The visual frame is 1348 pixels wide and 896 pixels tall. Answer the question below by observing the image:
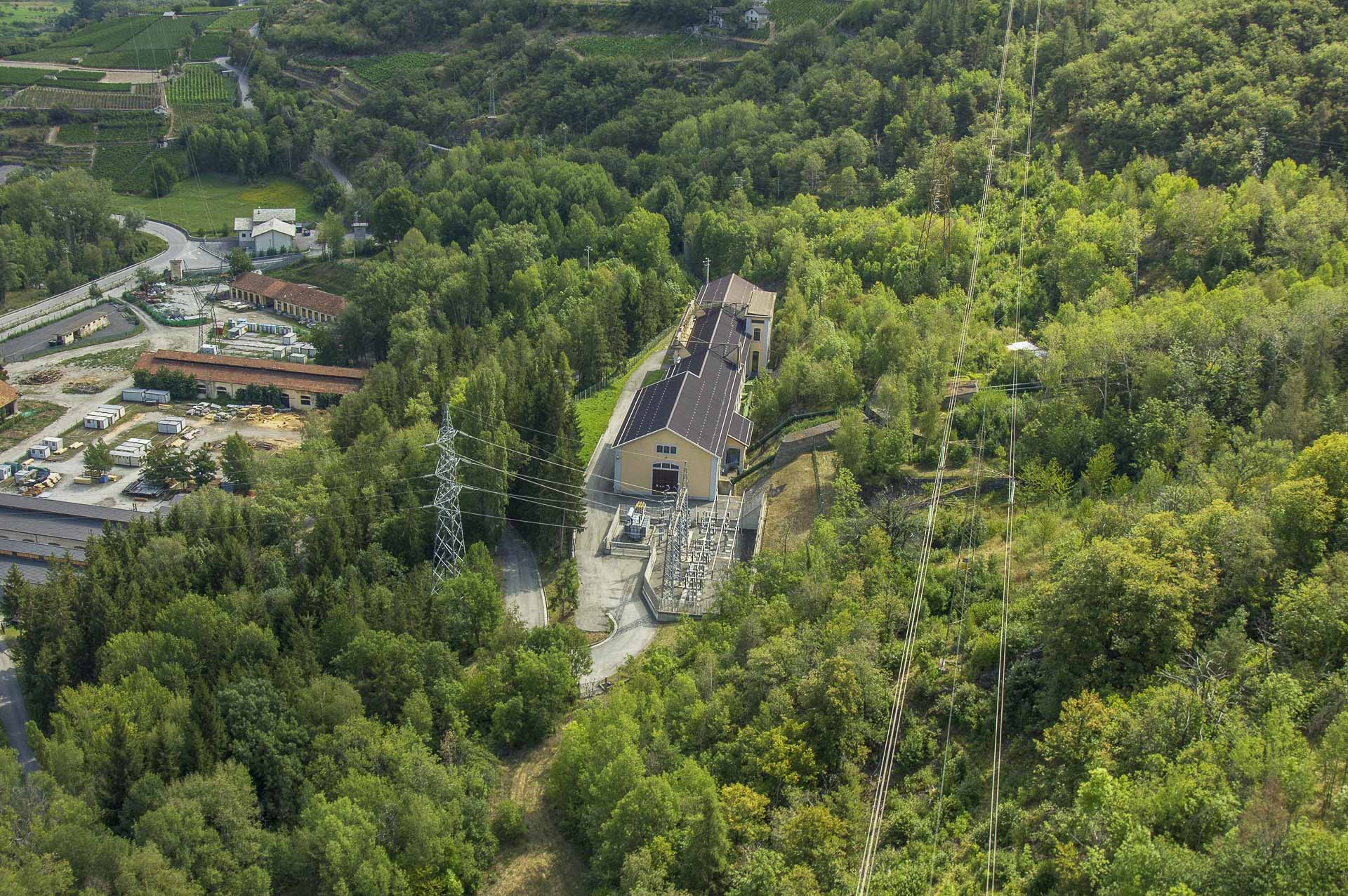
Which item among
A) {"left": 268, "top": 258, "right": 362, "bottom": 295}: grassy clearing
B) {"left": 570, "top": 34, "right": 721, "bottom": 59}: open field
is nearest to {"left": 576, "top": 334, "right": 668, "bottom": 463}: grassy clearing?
{"left": 268, "top": 258, "right": 362, "bottom": 295}: grassy clearing

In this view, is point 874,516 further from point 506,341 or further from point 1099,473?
point 506,341

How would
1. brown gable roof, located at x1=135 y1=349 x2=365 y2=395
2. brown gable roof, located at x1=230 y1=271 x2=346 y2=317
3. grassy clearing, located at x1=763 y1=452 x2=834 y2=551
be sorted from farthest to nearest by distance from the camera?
brown gable roof, located at x1=230 y1=271 x2=346 y2=317
brown gable roof, located at x1=135 y1=349 x2=365 y2=395
grassy clearing, located at x1=763 y1=452 x2=834 y2=551

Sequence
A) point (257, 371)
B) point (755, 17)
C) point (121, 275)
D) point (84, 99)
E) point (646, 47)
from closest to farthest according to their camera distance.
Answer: point (257, 371), point (121, 275), point (755, 17), point (646, 47), point (84, 99)

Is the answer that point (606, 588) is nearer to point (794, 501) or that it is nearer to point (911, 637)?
point (794, 501)

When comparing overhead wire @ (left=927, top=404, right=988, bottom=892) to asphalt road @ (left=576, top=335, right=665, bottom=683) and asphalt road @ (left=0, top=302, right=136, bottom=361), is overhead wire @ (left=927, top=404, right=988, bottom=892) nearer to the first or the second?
asphalt road @ (left=576, top=335, right=665, bottom=683)

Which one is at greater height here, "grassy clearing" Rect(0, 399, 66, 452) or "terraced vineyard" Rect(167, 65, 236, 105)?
"terraced vineyard" Rect(167, 65, 236, 105)

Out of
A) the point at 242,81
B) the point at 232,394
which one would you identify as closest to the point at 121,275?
the point at 232,394

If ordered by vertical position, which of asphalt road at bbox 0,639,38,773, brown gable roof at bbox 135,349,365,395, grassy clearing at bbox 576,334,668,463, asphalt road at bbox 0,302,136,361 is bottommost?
asphalt road at bbox 0,302,136,361
